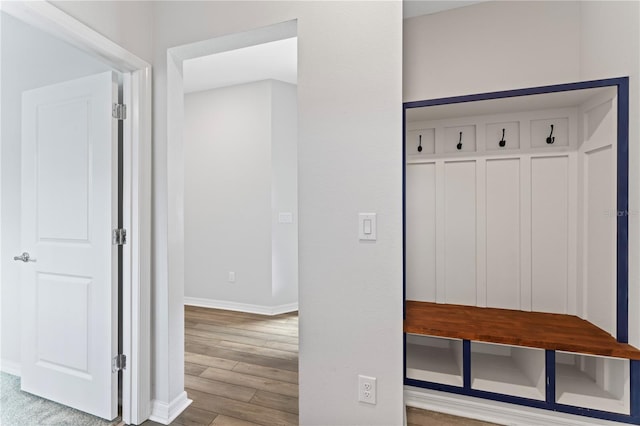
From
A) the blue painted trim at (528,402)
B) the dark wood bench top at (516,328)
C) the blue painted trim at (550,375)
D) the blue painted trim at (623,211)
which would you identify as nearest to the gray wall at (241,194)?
Result: the dark wood bench top at (516,328)

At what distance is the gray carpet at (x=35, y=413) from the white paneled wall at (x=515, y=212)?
2.14m

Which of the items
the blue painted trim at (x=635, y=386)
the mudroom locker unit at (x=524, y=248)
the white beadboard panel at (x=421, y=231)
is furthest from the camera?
the white beadboard panel at (x=421, y=231)

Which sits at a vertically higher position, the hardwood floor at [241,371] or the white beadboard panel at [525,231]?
the white beadboard panel at [525,231]

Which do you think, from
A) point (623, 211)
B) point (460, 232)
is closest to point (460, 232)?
point (460, 232)

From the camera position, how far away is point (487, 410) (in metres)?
1.77

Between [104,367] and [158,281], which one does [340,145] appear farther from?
[104,367]

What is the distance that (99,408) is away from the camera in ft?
5.90

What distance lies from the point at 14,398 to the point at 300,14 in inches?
112

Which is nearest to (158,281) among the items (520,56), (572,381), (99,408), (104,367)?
(104,367)

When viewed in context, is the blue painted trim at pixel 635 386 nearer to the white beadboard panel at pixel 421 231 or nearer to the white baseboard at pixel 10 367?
the white beadboard panel at pixel 421 231

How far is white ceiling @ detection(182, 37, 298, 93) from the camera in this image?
10.2ft

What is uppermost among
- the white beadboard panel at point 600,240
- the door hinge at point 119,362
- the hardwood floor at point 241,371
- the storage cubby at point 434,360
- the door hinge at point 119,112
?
the door hinge at point 119,112

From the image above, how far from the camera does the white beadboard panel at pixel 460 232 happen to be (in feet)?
6.88

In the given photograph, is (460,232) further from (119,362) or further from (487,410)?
(119,362)
